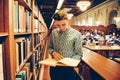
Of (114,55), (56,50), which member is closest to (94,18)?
(114,55)

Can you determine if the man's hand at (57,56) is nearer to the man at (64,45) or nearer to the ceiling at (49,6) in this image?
the man at (64,45)

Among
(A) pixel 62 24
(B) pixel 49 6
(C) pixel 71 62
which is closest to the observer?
(C) pixel 71 62

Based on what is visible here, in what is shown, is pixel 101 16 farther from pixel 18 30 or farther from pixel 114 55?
pixel 18 30

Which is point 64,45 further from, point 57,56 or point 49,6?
point 49,6

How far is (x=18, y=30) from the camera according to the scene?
5.61ft

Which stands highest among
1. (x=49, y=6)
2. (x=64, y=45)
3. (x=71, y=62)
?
(x=49, y=6)

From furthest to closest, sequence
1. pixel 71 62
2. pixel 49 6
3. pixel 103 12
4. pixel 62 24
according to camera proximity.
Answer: pixel 103 12, pixel 49 6, pixel 62 24, pixel 71 62

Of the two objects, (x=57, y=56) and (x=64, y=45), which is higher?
(x=64, y=45)

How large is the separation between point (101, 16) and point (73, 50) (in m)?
13.1

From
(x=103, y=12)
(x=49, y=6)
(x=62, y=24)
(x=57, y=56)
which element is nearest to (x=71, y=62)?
(x=57, y=56)

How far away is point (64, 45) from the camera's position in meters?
2.15

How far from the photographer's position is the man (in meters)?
2.07

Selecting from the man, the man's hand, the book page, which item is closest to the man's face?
the man

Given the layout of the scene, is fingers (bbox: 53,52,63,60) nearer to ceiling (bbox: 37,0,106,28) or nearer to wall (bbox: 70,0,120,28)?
ceiling (bbox: 37,0,106,28)
